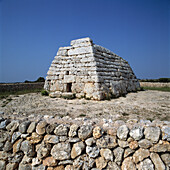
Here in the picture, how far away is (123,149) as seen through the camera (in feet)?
9.87

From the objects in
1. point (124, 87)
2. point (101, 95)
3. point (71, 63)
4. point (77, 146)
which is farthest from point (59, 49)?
point (77, 146)

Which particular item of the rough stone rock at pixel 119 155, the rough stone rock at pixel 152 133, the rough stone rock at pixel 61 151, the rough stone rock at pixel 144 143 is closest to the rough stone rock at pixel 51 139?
the rough stone rock at pixel 61 151

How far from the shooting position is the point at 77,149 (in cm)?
316

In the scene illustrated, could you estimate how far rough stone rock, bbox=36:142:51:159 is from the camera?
336cm

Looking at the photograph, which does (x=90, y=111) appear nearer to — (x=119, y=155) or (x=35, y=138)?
(x=35, y=138)

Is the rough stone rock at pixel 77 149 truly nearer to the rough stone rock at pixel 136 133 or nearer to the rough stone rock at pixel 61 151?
the rough stone rock at pixel 61 151

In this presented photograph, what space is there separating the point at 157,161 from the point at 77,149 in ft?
5.30

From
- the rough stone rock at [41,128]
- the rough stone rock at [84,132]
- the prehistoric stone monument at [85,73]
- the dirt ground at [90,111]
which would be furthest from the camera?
the prehistoric stone monument at [85,73]

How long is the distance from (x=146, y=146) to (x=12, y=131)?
3212mm

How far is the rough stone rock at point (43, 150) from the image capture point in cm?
336

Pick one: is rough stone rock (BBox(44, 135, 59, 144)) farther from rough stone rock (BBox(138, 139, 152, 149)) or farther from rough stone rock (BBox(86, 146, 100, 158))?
rough stone rock (BBox(138, 139, 152, 149))

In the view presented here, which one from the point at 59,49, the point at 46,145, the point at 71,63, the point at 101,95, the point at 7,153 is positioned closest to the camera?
the point at 46,145

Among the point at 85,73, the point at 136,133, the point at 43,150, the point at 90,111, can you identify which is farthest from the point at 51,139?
the point at 85,73

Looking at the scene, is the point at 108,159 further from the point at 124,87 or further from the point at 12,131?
the point at 124,87
